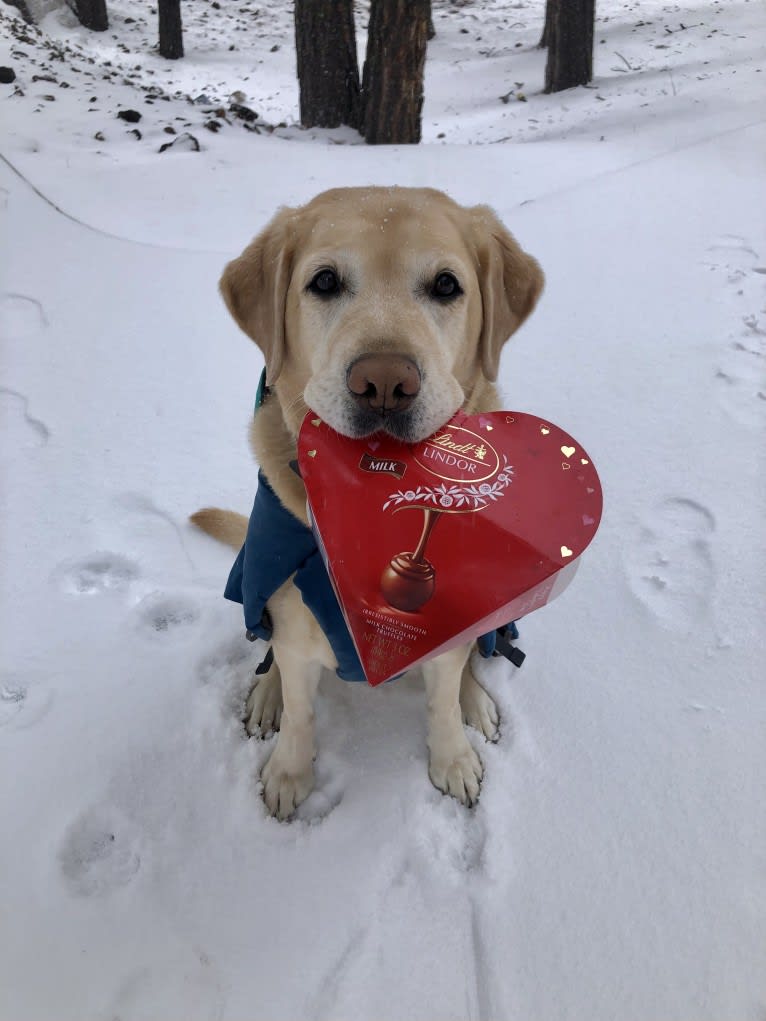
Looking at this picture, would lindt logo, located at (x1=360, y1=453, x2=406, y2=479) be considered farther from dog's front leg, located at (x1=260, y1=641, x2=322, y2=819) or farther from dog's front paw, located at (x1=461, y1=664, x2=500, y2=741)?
dog's front paw, located at (x1=461, y1=664, x2=500, y2=741)

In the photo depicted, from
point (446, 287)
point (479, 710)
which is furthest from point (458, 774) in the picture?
point (446, 287)

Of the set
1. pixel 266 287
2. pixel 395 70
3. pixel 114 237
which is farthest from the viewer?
pixel 395 70

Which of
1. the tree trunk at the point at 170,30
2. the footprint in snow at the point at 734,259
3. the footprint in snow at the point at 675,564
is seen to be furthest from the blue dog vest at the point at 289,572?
the tree trunk at the point at 170,30

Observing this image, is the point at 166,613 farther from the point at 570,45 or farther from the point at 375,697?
the point at 570,45

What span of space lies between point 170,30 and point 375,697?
1395cm

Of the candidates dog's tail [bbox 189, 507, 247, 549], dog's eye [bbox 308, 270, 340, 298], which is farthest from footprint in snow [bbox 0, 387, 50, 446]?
dog's eye [bbox 308, 270, 340, 298]

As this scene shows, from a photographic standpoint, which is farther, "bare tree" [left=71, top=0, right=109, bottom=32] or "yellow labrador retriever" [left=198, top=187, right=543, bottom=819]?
"bare tree" [left=71, top=0, right=109, bottom=32]

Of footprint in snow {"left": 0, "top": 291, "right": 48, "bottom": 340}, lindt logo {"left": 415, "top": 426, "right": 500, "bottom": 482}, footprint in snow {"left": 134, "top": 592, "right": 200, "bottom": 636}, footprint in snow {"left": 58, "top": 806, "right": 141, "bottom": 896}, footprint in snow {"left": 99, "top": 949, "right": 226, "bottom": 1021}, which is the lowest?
footprint in snow {"left": 99, "top": 949, "right": 226, "bottom": 1021}

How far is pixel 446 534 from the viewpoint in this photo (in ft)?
3.59

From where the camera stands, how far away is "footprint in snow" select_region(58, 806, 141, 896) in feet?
5.21

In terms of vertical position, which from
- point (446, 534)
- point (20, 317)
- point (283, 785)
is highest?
point (446, 534)

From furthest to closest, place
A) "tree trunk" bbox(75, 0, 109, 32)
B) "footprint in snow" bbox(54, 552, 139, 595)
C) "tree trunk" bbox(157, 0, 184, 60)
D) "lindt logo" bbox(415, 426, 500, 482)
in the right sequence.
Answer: "tree trunk" bbox(75, 0, 109, 32)
"tree trunk" bbox(157, 0, 184, 60)
"footprint in snow" bbox(54, 552, 139, 595)
"lindt logo" bbox(415, 426, 500, 482)

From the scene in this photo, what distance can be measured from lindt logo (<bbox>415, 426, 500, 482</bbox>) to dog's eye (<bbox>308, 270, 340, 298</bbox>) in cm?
52

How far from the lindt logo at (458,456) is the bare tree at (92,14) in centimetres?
1607
